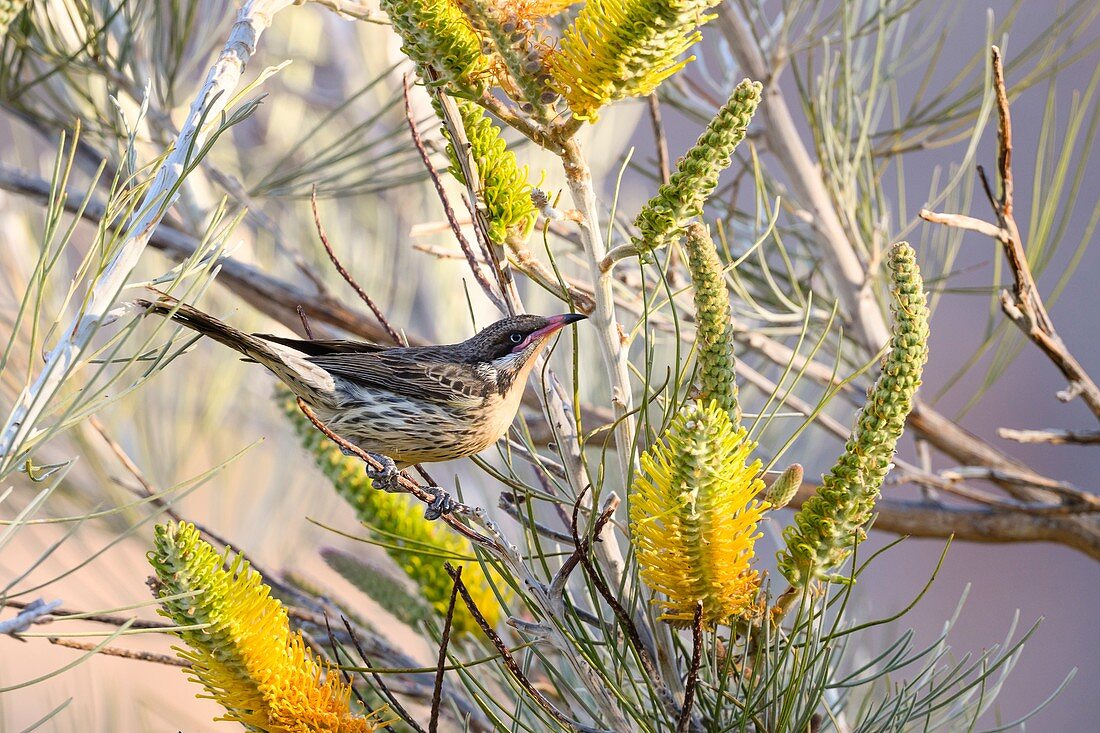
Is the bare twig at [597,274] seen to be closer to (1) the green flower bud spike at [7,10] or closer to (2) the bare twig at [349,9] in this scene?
(2) the bare twig at [349,9]

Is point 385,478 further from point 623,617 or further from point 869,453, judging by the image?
point 869,453

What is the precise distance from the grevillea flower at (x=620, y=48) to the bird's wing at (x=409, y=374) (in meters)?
0.48

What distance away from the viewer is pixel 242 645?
0.52m

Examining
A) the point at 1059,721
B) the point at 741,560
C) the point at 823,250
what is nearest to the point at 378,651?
the point at 741,560

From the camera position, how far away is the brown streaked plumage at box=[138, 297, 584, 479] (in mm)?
949

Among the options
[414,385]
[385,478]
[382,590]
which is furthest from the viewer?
[414,385]

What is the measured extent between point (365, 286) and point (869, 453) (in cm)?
161

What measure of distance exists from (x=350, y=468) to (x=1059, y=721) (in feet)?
10.6

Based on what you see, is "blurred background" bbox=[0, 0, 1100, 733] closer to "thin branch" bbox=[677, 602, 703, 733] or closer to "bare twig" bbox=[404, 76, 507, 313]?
"bare twig" bbox=[404, 76, 507, 313]

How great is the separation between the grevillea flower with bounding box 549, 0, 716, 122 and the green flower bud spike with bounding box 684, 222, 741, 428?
9cm

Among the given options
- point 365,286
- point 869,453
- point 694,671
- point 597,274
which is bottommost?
point 694,671

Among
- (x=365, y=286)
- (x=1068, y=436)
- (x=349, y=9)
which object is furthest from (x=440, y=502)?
(x=365, y=286)

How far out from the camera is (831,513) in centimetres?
53

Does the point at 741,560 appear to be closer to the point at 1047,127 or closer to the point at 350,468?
the point at 350,468
